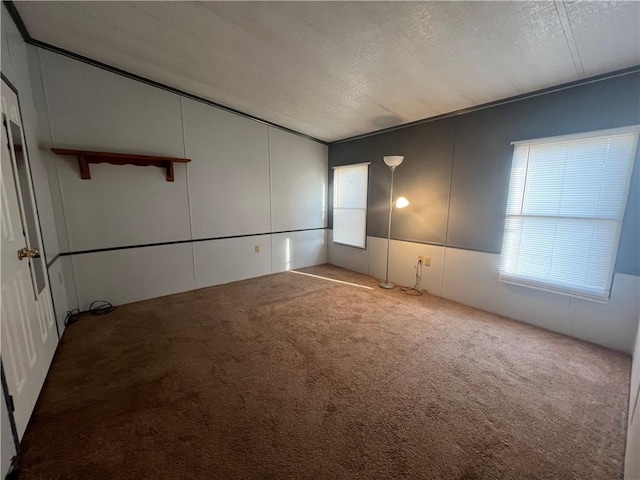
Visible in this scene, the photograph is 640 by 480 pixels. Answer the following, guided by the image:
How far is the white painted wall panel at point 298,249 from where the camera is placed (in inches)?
183

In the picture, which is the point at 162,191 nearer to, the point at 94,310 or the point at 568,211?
the point at 94,310

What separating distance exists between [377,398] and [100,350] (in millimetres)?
2386

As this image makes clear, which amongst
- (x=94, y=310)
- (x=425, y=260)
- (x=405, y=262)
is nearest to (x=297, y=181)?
(x=405, y=262)

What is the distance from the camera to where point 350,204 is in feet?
15.6

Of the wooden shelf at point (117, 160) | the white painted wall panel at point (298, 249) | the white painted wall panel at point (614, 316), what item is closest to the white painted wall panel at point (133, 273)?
the wooden shelf at point (117, 160)

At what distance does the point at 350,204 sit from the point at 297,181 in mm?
1047

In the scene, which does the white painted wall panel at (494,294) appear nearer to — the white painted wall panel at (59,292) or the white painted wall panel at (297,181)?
the white painted wall panel at (297,181)

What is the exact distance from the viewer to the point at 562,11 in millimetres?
1629

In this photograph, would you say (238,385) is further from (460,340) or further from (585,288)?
(585,288)

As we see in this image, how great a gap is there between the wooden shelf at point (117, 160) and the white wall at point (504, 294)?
3.12 meters

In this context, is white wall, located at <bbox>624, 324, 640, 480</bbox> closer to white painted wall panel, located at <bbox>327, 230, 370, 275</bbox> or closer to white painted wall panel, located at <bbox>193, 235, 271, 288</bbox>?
white painted wall panel, located at <bbox>327, 230, 370, 275</bbox>

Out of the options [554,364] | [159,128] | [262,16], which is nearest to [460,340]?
[554,364]

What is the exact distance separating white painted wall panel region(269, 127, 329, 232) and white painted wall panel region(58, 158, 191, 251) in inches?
57.7

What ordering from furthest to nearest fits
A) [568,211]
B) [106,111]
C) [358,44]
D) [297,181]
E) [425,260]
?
[297,181] → [425,260] → [106,111] → [568,211] → [358,44]
